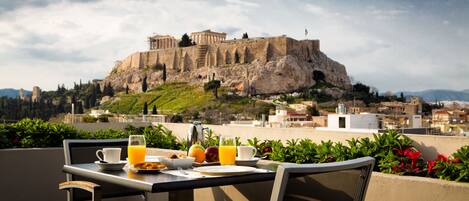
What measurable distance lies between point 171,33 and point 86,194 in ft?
298

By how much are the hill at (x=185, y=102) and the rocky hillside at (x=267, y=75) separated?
174 cm

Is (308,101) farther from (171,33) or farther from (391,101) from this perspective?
(171,33)

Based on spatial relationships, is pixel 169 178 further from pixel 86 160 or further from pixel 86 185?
pixel 86 160

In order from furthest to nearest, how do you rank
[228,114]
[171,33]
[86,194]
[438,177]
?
[171,33], [228,114], [438,177], [86,194]

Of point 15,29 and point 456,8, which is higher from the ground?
point 456,8

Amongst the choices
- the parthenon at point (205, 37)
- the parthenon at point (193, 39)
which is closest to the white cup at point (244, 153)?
the parthenon at point (193, 39)

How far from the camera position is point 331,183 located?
1.92 metres

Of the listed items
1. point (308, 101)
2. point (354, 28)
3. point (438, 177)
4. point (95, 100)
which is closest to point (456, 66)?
point (354, 28)

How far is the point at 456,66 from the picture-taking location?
3270 inches

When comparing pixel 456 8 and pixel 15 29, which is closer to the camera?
pixel 15 29

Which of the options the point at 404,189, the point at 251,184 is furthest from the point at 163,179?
the point at 404,189

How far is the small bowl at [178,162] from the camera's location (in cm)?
246

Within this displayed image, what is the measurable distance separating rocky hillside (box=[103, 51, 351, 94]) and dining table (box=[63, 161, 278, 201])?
212 ft

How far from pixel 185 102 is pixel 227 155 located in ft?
208
